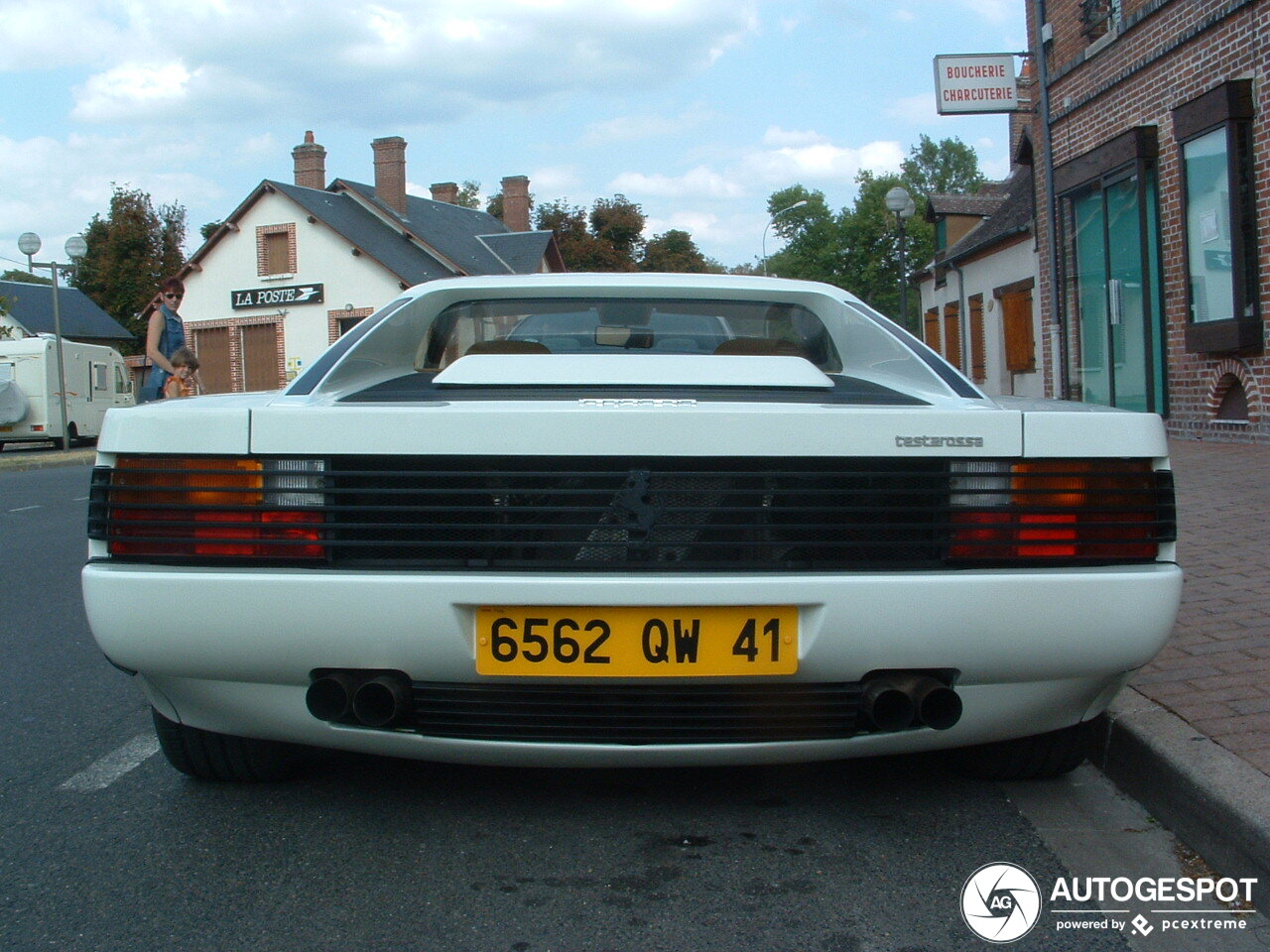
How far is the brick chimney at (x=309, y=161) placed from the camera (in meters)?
48.2

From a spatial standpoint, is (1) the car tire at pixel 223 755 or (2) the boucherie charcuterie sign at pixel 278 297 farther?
(2) the boucherie charcuterie sign at pixel 278 297

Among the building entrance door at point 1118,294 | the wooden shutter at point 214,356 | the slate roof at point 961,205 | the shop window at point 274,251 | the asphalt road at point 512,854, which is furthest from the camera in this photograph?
the wooden shutter at point 214,356

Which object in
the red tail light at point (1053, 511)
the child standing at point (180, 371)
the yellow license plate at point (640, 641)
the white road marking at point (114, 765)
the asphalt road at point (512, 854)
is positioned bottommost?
the asphalt road at point (512, 854)

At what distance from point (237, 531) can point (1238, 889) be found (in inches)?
83.5

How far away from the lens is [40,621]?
223 inches

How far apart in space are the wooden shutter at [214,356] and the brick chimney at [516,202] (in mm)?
19943

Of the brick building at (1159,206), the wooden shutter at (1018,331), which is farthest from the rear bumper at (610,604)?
the wooden shutter at (1018,331)

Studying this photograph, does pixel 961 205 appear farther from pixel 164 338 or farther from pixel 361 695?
pixel 361 695

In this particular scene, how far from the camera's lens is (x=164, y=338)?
9.38 metres

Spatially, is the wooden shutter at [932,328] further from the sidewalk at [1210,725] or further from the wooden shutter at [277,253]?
the sidewalk at [1210,725]

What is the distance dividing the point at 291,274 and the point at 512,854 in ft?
136

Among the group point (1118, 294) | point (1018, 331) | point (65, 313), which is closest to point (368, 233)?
point (65, 313)

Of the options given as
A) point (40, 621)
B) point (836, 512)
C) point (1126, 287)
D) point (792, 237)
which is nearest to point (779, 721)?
point (836, 512)

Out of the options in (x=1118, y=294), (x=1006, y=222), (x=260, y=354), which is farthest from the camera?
(x=260, y=354)
